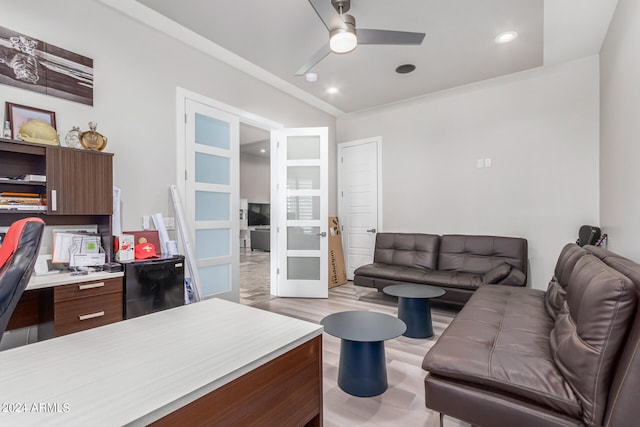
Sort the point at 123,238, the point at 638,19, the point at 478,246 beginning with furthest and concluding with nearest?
1. the point at 478,246
2. the point at 123,238
3. the point at 638,19

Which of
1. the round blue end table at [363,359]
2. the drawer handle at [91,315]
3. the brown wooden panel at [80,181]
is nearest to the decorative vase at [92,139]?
the brown wooden panel at [80,181]

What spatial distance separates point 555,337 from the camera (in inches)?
61.6

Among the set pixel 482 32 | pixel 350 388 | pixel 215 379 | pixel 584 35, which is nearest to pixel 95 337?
pixel 215 379

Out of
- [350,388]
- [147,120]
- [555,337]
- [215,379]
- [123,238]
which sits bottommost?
[350,388]

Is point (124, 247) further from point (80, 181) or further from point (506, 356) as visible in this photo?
point (506, 356)

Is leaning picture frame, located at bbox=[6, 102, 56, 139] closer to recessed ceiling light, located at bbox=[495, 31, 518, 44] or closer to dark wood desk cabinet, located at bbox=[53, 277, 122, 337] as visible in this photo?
dark wood desk cabinet, located at bbox=[53, 277, 122, 337]

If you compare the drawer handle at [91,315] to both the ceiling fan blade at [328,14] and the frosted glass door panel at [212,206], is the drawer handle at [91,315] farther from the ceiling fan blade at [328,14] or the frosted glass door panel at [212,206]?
the ceiling fan blade at [328,14]

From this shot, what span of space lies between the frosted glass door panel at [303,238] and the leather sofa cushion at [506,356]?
99.0 inches

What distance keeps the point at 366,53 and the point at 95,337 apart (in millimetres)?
3499

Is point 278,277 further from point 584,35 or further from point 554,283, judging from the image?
point 584,35

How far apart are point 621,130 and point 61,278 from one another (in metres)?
4.24

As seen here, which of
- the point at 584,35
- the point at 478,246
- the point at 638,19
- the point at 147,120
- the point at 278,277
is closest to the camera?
the point at 638,19

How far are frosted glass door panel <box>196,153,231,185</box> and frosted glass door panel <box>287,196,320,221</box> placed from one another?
1139 millimetres

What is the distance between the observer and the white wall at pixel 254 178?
31.6 feet
